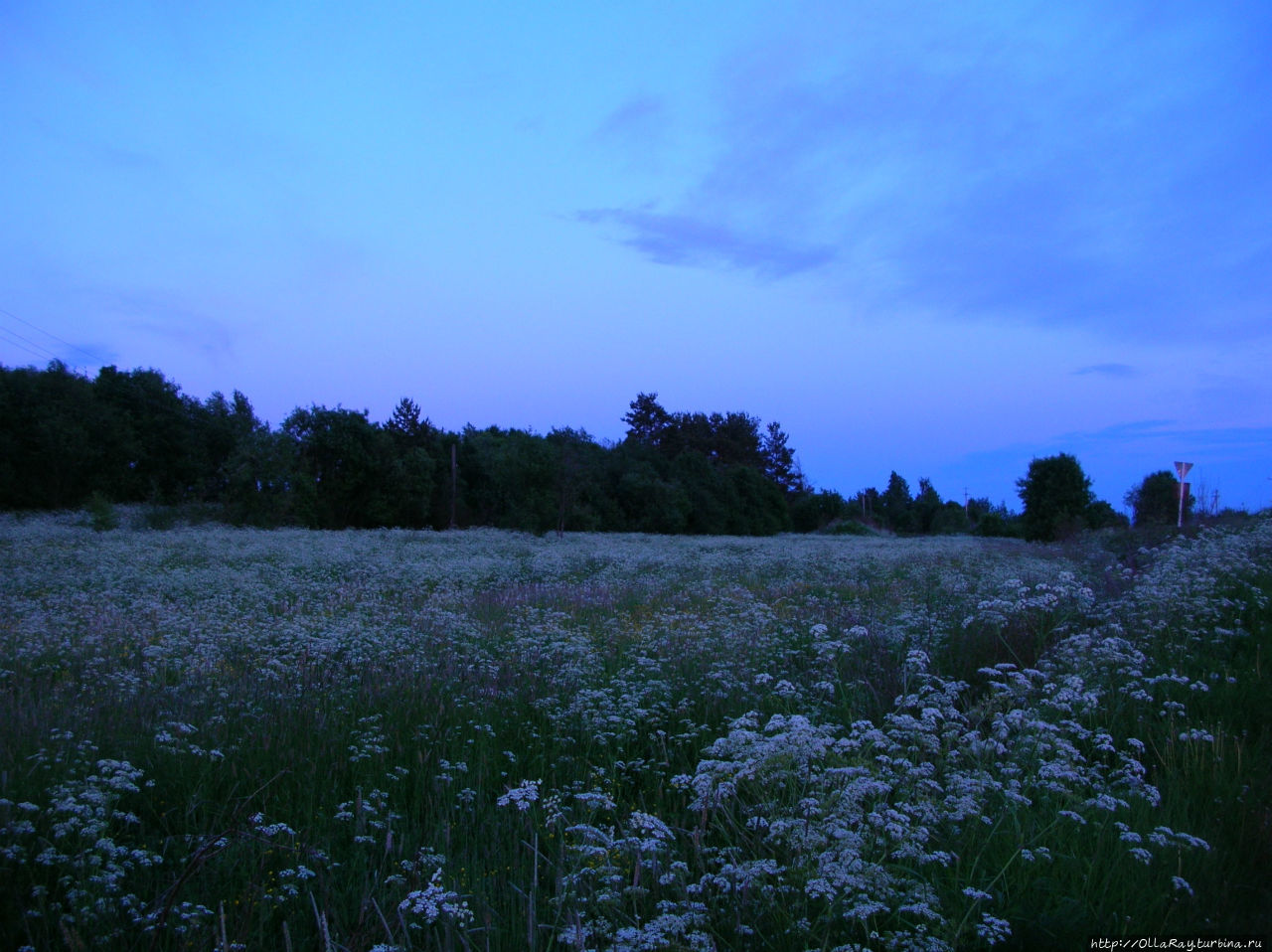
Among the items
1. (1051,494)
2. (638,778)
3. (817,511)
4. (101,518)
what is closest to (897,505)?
(817,511)

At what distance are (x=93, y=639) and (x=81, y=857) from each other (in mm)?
5257

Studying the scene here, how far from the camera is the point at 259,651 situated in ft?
23.4

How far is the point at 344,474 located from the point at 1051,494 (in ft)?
131

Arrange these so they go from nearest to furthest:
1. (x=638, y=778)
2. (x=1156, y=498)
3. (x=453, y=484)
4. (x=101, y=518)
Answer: (x=638, y=778)
(x=101, y=518)
(x=1156, y=498)
(x=453, y=484)

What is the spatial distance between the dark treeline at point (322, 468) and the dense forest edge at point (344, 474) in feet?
0.26

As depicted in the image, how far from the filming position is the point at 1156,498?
35688 mm

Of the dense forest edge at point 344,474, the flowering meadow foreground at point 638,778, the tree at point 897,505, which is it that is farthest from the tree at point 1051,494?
the flowering meadow foreground at point 638,778

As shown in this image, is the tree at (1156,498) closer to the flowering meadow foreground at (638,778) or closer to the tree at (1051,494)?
the tree at (1051,494)

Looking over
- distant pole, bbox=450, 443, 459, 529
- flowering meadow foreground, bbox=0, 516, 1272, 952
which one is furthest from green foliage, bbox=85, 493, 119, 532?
flowering meadow foreground, bbox=0, 516, 1272, 952

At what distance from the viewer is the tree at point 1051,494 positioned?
1613 inches

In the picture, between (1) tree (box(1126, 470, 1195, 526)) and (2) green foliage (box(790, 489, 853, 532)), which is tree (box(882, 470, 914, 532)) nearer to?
(2) green foliage (box(790, 489, 853, 532))

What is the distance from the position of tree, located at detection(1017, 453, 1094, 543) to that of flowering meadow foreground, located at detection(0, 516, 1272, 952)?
35634 mm

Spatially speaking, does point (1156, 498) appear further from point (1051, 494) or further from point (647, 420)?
point (647, 420)

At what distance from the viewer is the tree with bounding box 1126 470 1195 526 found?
Result: 32.5m
